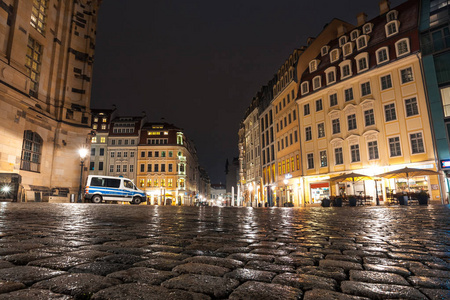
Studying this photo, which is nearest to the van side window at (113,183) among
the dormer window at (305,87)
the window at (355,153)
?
the window at (355,153)

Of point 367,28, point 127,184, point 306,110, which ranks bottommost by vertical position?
point 127,184

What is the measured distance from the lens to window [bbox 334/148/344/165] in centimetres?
3055

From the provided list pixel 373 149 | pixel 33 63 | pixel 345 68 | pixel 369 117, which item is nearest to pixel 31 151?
pixel 33 63

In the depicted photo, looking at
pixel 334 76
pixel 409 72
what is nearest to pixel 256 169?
pixel 334 76

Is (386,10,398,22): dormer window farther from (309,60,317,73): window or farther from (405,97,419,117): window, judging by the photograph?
(405,97,419,117): window

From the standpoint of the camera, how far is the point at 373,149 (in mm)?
27750

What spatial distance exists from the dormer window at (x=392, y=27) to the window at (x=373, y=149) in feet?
35.8

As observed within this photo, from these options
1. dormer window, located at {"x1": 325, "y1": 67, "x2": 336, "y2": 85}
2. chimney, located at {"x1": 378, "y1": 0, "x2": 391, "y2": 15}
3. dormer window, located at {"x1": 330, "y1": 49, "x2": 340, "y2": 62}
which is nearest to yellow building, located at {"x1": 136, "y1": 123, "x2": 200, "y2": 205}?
dormer window, located at {"x1": 325, "y1": 67, "x2": 336, "y2": 85}

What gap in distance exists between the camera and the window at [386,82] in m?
27.2

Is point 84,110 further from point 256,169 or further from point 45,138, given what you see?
point 256,169

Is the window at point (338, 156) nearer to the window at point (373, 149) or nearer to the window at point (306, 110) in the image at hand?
the window at point (373, 149)

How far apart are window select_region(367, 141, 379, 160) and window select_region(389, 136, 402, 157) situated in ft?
4.26

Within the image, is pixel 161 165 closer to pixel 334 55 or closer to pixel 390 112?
pixel 334 55

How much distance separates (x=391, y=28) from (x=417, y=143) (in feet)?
39.7
